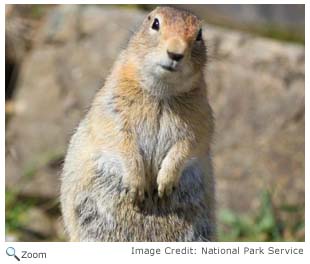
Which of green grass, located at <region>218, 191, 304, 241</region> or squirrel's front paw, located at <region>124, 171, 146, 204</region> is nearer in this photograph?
squirrel's front paw, located at <region>124, 171, 146, 204</region>

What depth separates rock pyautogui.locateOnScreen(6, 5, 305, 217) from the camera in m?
7.25

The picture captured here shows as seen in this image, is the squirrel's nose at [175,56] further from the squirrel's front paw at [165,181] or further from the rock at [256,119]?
the rock at [256,119]

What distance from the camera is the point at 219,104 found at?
7.45 metres

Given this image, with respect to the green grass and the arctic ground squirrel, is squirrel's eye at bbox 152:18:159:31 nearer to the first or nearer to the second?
the arctic ground squirrel

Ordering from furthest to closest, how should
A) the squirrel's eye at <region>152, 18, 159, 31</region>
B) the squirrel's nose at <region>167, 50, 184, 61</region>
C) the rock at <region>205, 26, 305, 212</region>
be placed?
1. the rock at <region>205, 26, 305, 212</region>
2. the squirrel's eye at <region>152, 18, 159, 31</region>
3. the squirrel's nose at <region>167, 50, 184, 61</region>

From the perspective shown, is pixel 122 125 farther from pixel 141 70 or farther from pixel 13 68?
pixel 13 68

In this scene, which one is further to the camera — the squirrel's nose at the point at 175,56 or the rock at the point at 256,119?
the rock at the point at 256,119

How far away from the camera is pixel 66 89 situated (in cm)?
767

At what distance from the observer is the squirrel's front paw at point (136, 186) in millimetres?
4449

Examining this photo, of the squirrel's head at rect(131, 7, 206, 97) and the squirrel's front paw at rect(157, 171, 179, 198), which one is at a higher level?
the squirrel's head at rect(131, 7, 206, 97)

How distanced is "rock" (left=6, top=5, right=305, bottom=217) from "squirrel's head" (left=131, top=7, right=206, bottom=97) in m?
2.63
